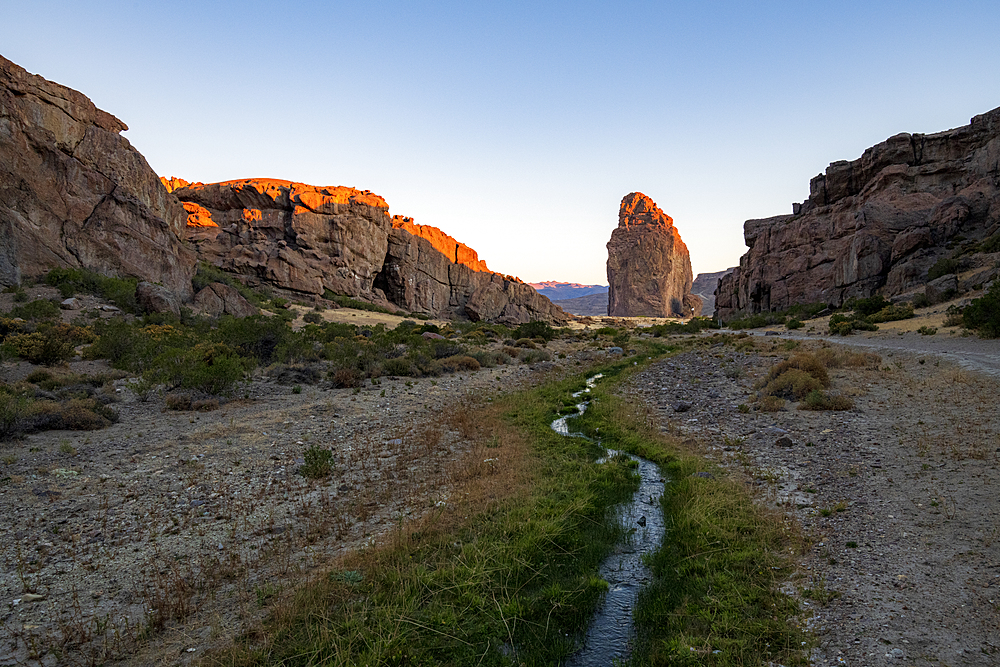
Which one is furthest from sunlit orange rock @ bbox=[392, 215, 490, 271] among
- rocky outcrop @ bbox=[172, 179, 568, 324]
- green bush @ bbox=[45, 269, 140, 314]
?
green bush @ bbox=[45, 269, 140, 314]

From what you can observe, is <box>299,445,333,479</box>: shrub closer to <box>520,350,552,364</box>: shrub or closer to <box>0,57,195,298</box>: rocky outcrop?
<box>520,350,552,364</box>: shrub

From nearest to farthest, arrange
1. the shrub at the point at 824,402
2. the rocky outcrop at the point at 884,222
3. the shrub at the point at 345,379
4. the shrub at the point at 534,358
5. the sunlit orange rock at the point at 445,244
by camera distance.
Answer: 1. the shrub at the point at 824,402
2. the shrub at the point at 345,379
3. the shrub at the point at 534,358
4. the rocky outcrop at the point at 884,222
5. the sunlit orange rock at the point at 445,244

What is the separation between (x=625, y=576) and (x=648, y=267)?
7007 inches

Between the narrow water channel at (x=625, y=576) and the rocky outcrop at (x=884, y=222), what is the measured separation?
137 feet

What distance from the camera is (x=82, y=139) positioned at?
36.2m

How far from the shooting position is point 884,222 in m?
50.1

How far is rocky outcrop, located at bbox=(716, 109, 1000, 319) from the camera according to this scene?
43875mm

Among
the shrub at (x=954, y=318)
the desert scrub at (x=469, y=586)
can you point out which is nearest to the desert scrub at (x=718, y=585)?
the desert scrub at (x=469, y=586)

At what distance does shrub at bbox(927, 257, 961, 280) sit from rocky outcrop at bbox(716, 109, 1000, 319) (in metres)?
0.72

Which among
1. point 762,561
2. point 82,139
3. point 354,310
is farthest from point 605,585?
point 354,310

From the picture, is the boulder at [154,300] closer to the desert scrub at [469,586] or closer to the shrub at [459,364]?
the shrub at [459,364]

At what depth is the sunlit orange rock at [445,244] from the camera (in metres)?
78.6

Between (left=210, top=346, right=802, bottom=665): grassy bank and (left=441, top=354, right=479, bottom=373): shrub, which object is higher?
(left=441, top=354, right=479, bottom=373): shrub

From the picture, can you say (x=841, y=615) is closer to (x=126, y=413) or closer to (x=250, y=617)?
(x=250, y=617)
